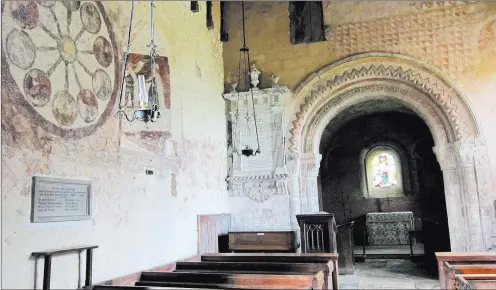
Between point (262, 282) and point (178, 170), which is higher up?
point (178, 170)

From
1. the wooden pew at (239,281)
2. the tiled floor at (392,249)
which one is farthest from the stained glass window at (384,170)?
the wooden pew at (239,281)

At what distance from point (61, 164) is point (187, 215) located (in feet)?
8.10

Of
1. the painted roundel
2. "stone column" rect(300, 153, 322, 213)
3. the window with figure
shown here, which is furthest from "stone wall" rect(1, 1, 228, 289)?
the window with figure

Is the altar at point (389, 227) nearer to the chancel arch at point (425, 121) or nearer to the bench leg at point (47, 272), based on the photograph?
the chancel arch at point (425, 121)

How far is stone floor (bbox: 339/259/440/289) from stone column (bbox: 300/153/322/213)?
130 cm

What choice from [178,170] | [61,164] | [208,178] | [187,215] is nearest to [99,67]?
[61,164]

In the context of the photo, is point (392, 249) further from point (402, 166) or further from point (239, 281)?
point (239, 281)

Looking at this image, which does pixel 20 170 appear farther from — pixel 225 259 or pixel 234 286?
pixel 225 259

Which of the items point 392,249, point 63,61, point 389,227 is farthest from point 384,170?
point 63,61

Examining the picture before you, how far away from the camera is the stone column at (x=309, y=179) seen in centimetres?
746

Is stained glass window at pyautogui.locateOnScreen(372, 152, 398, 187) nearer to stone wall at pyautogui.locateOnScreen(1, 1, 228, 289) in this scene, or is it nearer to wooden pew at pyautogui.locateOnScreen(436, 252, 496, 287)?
stone wall at pyautogui.locateOnScreen(1, 1, 228, 289)

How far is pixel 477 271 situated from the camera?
13.7 feet

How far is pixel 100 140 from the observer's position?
161 inches

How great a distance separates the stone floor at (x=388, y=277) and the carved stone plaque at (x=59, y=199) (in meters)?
3.94
